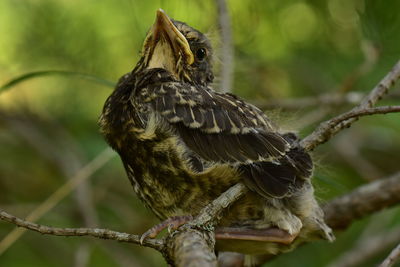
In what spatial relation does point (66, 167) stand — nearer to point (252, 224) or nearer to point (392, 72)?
point (252, 224)

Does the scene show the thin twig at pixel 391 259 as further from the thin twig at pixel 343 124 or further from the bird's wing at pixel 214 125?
the bird's wing at pixel 214 125

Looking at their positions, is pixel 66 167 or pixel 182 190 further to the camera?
pixel 66 167

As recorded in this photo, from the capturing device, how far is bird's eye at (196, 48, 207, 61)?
276cm

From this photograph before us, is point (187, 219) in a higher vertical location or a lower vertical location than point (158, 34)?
lower

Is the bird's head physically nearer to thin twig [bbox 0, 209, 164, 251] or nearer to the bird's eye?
the bird's eye

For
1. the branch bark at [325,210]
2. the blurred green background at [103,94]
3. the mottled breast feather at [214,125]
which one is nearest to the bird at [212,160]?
the mottled breast feather at [214,125]

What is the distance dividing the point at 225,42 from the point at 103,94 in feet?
4.21

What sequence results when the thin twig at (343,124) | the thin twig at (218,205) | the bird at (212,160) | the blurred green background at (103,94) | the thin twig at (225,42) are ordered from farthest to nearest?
1. the blurred green background at (103,94)
2. the thin twig at (225,42)
3. the bird at (212,160)
4. the thin twig at (343,124)
5. the thin twig at (218,205)

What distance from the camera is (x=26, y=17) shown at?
3.86 metres

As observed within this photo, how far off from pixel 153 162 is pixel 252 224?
39 cm

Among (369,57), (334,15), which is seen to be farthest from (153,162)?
(334,15)

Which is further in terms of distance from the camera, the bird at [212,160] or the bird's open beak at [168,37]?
the bird's open beak at [168,37]

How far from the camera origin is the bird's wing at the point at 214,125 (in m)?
2.19

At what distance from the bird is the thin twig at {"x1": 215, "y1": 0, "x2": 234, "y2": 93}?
506 millimetres
